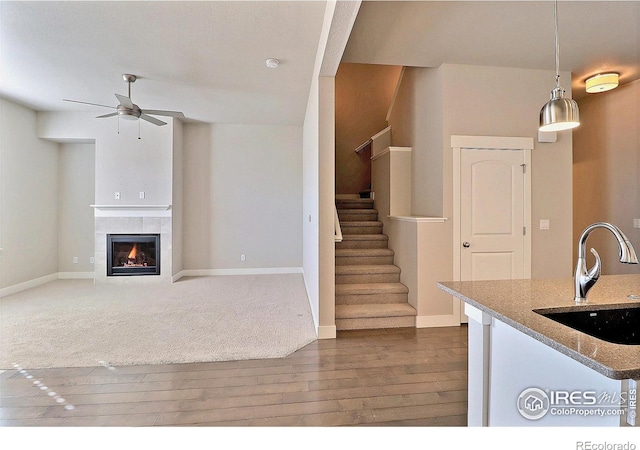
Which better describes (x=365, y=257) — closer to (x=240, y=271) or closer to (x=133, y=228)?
(x=240, y=271)

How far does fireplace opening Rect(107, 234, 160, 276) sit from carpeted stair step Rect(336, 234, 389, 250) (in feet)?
11.3

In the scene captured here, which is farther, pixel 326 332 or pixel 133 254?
pixel 133 254

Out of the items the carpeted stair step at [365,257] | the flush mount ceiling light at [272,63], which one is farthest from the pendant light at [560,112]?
the carpeted stair step at [365,257]

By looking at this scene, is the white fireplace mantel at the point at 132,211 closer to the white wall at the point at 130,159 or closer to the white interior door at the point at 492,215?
the white wall at the point at 130,159

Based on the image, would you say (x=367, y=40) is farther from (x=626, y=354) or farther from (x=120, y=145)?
(x=120, y=145)

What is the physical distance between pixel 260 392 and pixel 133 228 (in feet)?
15.3

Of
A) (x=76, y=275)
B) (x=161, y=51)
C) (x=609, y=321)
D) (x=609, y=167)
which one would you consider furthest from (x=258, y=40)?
(x=76, y=275)

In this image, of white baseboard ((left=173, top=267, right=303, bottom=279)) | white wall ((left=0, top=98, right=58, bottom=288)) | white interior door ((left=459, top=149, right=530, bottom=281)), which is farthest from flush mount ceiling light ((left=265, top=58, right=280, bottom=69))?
white wall ((left=0, top=98, right=58, bottom=288))

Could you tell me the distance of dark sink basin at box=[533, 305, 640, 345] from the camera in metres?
1.36

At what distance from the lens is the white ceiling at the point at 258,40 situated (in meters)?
2.67

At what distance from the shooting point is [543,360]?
1199mm

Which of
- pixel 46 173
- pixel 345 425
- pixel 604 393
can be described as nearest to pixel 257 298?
pixel 345 425

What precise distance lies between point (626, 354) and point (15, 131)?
7.20 m

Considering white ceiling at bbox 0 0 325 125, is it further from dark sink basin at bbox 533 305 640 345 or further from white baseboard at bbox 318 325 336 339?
white baseboard at bbox 318 325 336 339
